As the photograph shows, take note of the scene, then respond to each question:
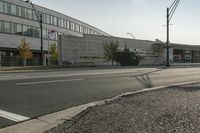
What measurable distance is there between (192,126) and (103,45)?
42.7 meters

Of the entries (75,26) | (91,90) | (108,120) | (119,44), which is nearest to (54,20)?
(75,26)

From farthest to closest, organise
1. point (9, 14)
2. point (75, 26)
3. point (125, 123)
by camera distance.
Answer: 1. point (75, 26)
2. point (9, 14)
3. point (125, 123)

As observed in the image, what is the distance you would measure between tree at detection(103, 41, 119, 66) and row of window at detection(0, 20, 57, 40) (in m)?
22.4

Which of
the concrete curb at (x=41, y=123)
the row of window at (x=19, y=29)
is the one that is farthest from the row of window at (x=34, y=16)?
the concrete curb at (x=41, y=123)

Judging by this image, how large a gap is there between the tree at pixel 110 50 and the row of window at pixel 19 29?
22.4m

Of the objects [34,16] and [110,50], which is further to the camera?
[34,16]

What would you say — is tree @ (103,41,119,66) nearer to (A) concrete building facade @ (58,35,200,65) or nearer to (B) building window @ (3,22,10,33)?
(A) concrete building facade @ (58,35,200,65)

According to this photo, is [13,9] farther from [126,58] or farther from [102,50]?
[126,58]

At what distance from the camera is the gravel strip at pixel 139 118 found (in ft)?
21.4

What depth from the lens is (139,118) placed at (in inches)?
293

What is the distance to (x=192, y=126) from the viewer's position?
6555 mm

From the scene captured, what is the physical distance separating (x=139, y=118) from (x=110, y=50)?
41.1 metres

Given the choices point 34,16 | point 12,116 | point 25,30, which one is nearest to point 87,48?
point 25,30

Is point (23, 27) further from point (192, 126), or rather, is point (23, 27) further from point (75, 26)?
point (192, 126)
